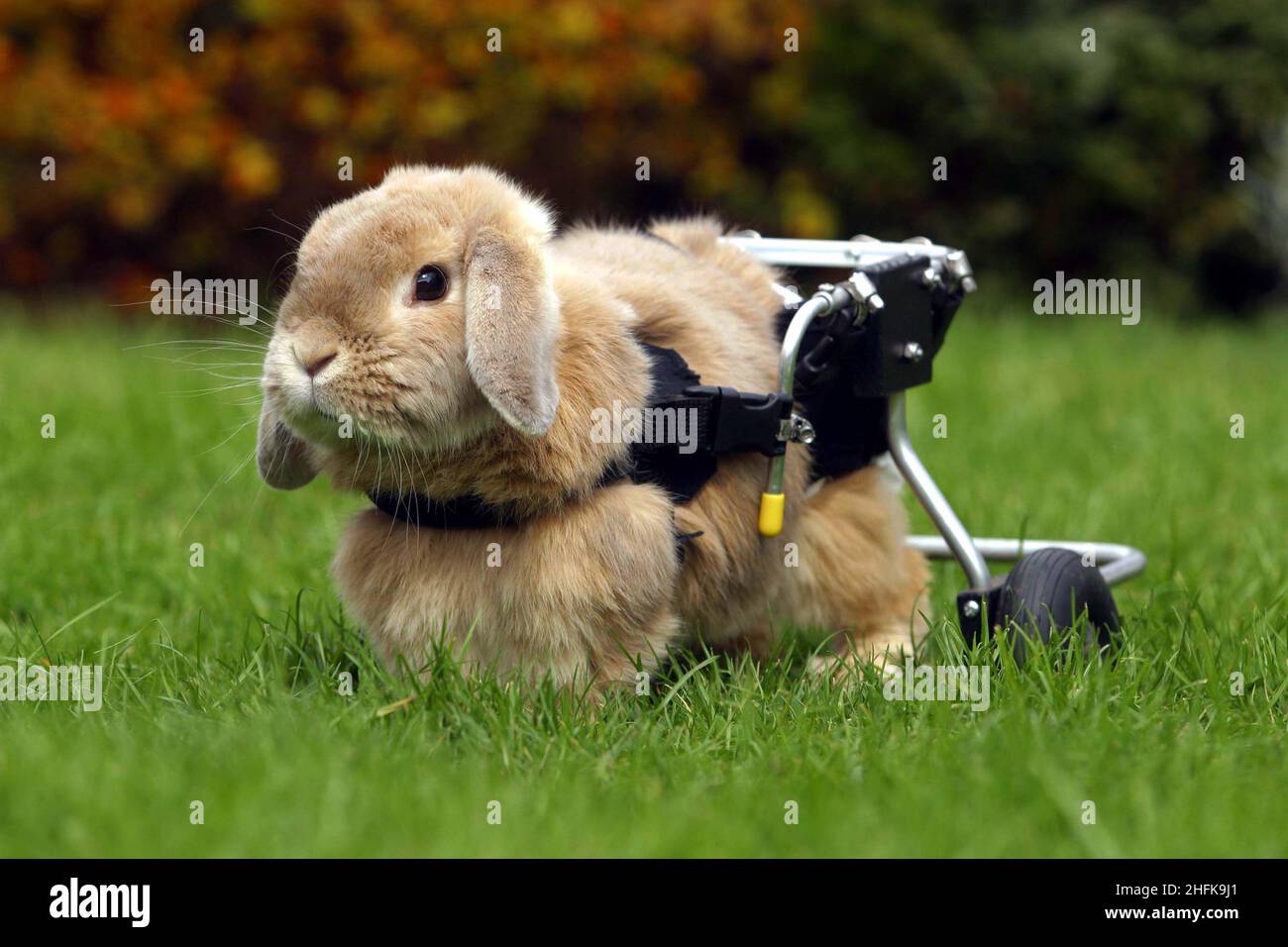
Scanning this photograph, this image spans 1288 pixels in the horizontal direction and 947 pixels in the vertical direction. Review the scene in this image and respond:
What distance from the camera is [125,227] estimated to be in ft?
23.0

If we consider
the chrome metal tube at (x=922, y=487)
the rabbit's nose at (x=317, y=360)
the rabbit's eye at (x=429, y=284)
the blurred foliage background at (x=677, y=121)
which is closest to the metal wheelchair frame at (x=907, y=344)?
the chrome metal tube at (x=922, y=487)

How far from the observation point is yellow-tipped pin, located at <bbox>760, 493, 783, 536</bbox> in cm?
241

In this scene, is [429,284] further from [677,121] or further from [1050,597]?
[677,121]

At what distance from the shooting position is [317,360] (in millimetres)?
2107

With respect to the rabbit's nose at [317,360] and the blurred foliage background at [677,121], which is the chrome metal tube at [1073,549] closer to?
the rabbit's nose at [317,360]

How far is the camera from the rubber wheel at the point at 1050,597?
2494 mm

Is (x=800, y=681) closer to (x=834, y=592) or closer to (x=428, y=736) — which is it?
(x=834, y=592)

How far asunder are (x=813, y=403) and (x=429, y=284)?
0.85 meters

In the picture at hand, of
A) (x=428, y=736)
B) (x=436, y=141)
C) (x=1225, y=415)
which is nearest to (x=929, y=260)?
(x=428, y=736)

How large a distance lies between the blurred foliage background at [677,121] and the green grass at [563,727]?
3153 millimetres

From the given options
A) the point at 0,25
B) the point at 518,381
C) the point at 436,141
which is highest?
the point at 0,25

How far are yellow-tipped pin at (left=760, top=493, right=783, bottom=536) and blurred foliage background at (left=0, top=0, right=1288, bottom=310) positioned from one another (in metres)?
4.61

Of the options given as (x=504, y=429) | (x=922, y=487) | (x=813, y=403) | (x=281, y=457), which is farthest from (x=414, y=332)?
(x=922, y=487)
